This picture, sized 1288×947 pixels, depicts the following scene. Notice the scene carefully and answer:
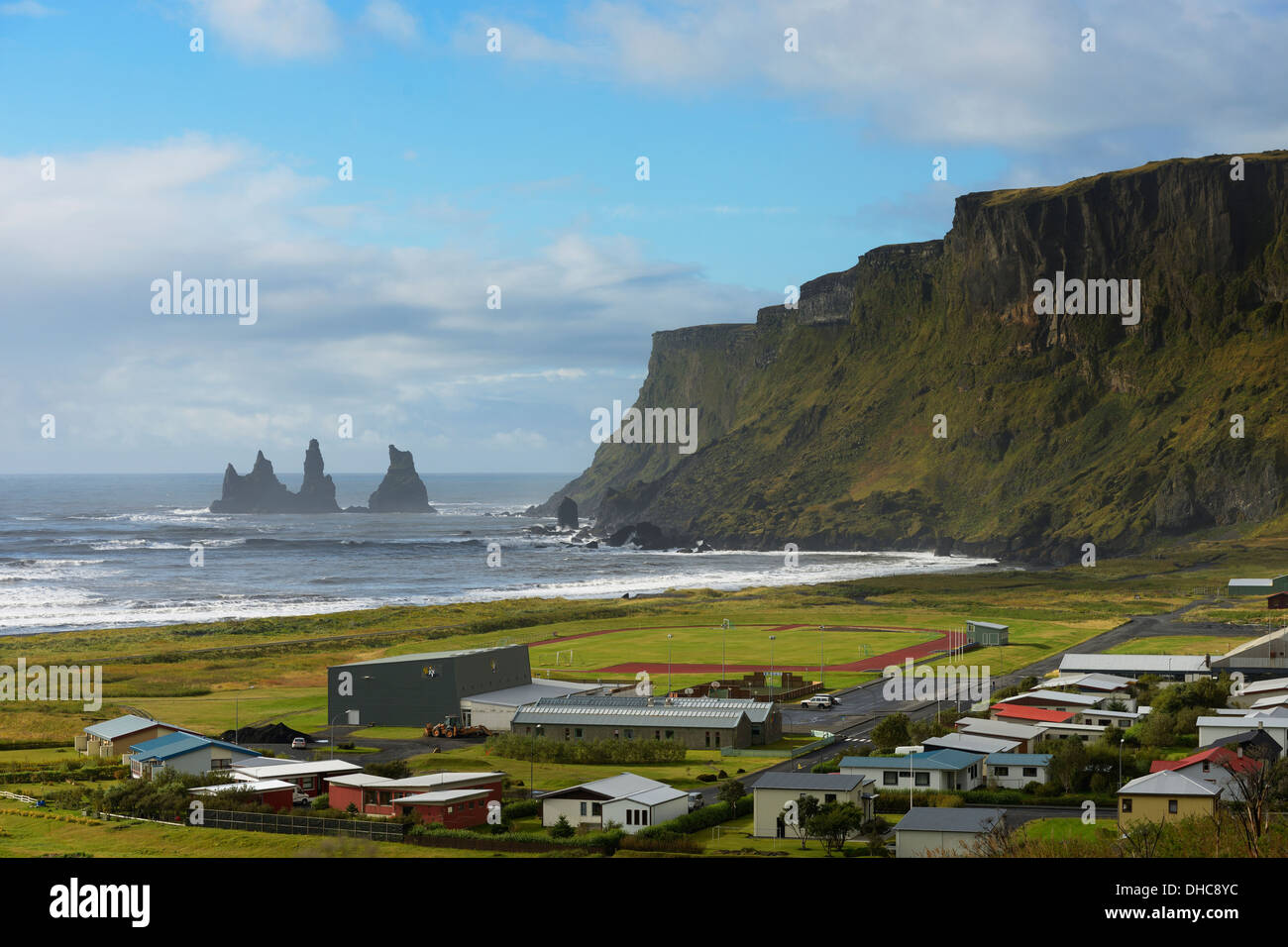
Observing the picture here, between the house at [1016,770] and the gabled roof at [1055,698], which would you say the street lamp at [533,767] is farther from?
the gabled roof at [1055,698]

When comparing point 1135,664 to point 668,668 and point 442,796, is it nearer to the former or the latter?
point 668,668

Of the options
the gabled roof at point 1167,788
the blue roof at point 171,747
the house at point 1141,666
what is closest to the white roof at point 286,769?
the blue roof at point 171,747

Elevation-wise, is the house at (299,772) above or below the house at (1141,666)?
above

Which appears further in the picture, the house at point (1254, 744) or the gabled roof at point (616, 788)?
the house at point (1254, 744)

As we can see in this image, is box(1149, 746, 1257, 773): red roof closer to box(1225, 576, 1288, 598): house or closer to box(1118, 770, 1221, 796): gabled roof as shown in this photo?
box(1118, 770, 1221, 796): gabled roof

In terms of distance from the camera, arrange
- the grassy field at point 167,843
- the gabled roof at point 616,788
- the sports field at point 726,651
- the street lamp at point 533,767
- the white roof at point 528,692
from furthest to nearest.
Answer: the sports field at point 726,651 → the white roof at point 528,692 → the street lamp at point 533,767 → the gabled roof at point 616,788 → the grassy field at point 167,843

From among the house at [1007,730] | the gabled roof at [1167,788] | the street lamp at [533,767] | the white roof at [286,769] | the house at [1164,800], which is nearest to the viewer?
the house at [1164,800]
